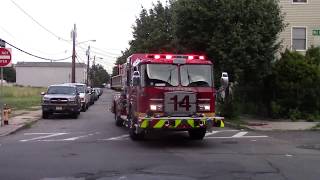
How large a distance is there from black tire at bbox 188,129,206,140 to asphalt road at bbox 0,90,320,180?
27 cm

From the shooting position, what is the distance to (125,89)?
21.2 meters

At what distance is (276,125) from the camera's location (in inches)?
990

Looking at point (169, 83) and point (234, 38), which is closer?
point (169, 83)

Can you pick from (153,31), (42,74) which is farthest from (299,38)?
(42,74)

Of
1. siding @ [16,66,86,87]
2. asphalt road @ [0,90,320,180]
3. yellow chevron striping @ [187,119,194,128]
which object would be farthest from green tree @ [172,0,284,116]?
siding @ [16,66,86,87]

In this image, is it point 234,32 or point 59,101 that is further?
point 59,101

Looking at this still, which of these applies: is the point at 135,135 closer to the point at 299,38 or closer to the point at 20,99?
the point at 299,38

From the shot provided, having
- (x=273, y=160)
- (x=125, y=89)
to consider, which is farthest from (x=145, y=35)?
(x=273, y=160)

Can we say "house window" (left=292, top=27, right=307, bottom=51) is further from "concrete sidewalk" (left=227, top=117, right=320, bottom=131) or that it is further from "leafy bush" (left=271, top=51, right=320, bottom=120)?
"concrete sidewalk" (left=227, top=117, right=320, bottom=131)

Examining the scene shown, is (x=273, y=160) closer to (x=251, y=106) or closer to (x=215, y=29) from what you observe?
(x=215, y=29)

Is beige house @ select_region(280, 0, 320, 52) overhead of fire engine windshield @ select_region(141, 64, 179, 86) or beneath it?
overhead

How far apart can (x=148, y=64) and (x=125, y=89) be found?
3836 millimetres

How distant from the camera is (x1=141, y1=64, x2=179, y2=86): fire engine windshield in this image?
685 inches

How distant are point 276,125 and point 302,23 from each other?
12836 mm
